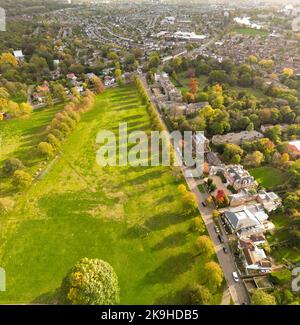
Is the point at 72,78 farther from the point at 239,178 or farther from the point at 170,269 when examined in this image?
the point at 170,269

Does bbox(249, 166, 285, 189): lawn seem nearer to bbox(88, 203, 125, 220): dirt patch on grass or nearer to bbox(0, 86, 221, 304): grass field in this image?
bbox(0, 86, 221, 304): grass field

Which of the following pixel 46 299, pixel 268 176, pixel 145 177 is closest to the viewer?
pixel 46 299

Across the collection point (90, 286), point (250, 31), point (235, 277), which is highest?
point (250, 31)

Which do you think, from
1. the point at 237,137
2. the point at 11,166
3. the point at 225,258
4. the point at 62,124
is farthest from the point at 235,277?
the point at 62,124

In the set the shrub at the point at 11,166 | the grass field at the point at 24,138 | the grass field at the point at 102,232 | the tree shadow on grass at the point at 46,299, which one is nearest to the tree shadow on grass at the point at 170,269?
Answer: the grass field at the point at 102,232

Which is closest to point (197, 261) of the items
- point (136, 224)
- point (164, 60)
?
point (136, 224)

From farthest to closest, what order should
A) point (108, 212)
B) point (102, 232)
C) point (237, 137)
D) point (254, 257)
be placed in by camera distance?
1. point (237, 137)
2. point (108, 212)
3. point (102, 232)
4. point (254, 257)

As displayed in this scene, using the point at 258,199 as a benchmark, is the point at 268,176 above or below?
above
